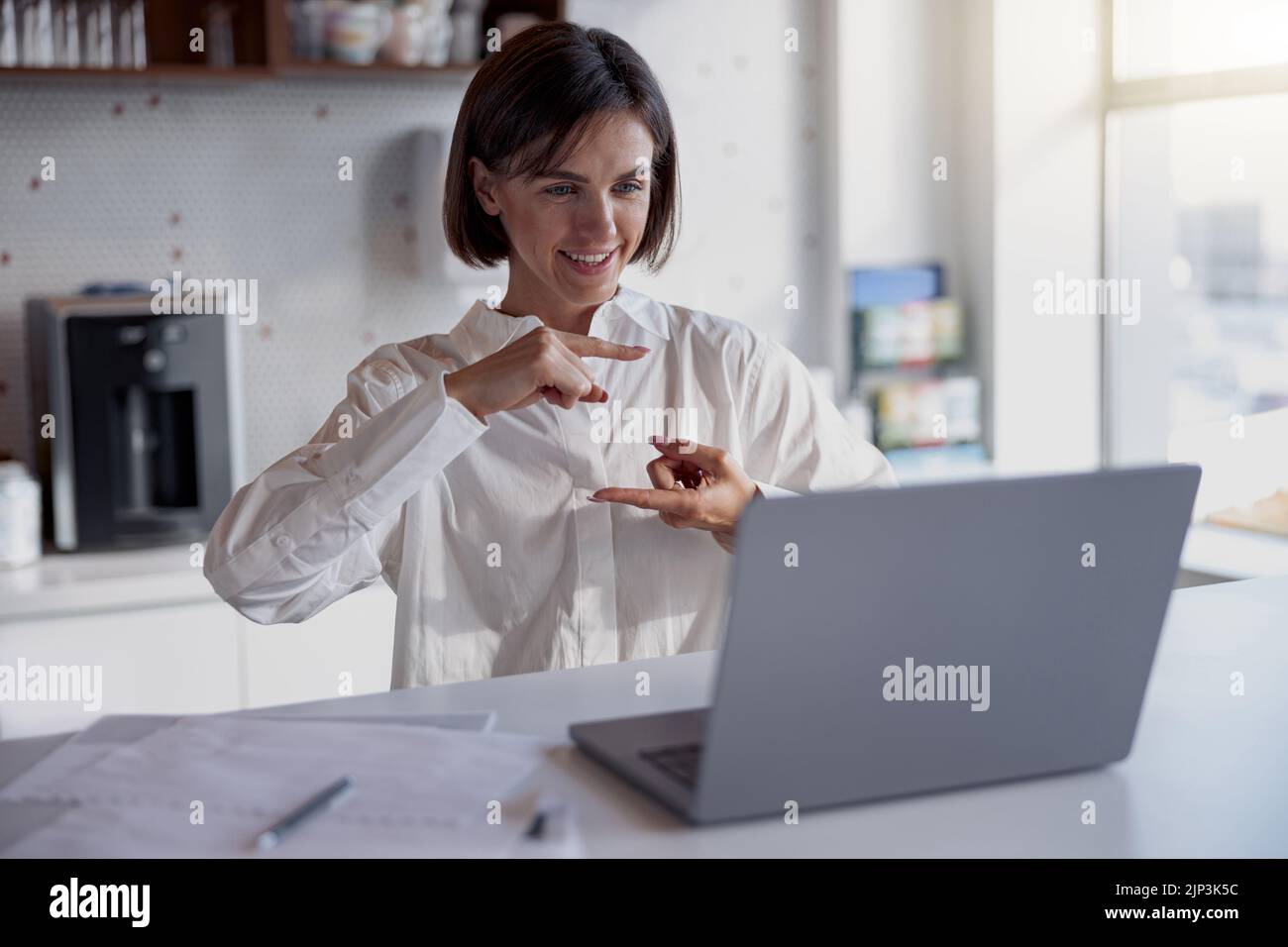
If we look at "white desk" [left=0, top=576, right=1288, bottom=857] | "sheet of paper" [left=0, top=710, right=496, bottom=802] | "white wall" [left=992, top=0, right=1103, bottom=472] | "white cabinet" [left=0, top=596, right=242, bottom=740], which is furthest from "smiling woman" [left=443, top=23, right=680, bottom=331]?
"white wall" [left=992, top=0, right=1103, bottom=472]

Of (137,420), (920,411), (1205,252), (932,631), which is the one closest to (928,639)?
(932,631)

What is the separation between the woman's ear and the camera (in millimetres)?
1649

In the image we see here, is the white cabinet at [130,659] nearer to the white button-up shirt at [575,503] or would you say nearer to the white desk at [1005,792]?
the white button-up shirt at [575,503]

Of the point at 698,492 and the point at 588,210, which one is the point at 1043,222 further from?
the point at 698,492

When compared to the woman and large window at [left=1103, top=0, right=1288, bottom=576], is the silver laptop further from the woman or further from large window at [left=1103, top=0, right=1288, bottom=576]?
A: large window at [left=1103, top=0, right=1288, bottom=576]

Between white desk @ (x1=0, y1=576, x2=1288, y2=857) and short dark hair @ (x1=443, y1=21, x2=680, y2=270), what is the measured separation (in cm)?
64

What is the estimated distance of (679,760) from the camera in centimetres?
96

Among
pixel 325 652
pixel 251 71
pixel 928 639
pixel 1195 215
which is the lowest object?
pixel 325 652

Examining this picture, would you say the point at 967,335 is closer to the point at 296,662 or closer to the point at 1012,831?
the point at 296,662

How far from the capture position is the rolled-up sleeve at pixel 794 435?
5.43 ft

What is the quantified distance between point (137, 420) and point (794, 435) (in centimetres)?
146

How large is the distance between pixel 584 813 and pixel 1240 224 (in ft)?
8.85

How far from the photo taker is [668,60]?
321cm
